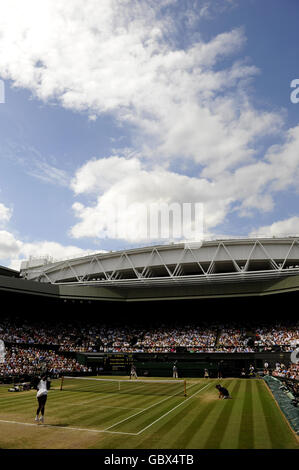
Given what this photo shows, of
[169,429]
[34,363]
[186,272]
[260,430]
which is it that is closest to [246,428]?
[260,430]

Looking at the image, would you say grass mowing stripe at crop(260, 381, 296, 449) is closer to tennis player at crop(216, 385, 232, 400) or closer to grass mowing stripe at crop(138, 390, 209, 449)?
tennis player at crop(216, 385, 232, 400)

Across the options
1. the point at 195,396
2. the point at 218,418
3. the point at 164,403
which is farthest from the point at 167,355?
the point at 218,418

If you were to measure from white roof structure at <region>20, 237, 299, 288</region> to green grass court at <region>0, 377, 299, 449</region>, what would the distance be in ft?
77.0

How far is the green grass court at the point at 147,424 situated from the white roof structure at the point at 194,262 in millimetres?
23477

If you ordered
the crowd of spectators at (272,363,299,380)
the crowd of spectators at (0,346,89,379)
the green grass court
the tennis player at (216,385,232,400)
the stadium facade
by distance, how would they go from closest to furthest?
the green grass court → the tennis player at (216,385,232,400) → the crowd of spectators at (272,363,299,380) → the crowd of spectators at (0,346,89,379) → the stadium facade

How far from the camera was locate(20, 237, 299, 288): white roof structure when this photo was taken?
44156mm

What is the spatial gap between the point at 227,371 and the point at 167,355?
8.04 m

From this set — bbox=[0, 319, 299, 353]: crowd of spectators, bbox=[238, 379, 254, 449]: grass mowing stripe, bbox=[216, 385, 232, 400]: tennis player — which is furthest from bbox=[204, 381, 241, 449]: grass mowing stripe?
bbox=[0, 319, 299, 353]: crowd of spectators

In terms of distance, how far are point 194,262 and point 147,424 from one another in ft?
112

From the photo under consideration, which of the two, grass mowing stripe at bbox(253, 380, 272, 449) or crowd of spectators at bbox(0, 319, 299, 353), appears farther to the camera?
crowd of spectators at bbox(0, 319, 299, 353)

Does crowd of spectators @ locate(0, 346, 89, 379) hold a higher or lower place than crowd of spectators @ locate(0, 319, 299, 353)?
lower
